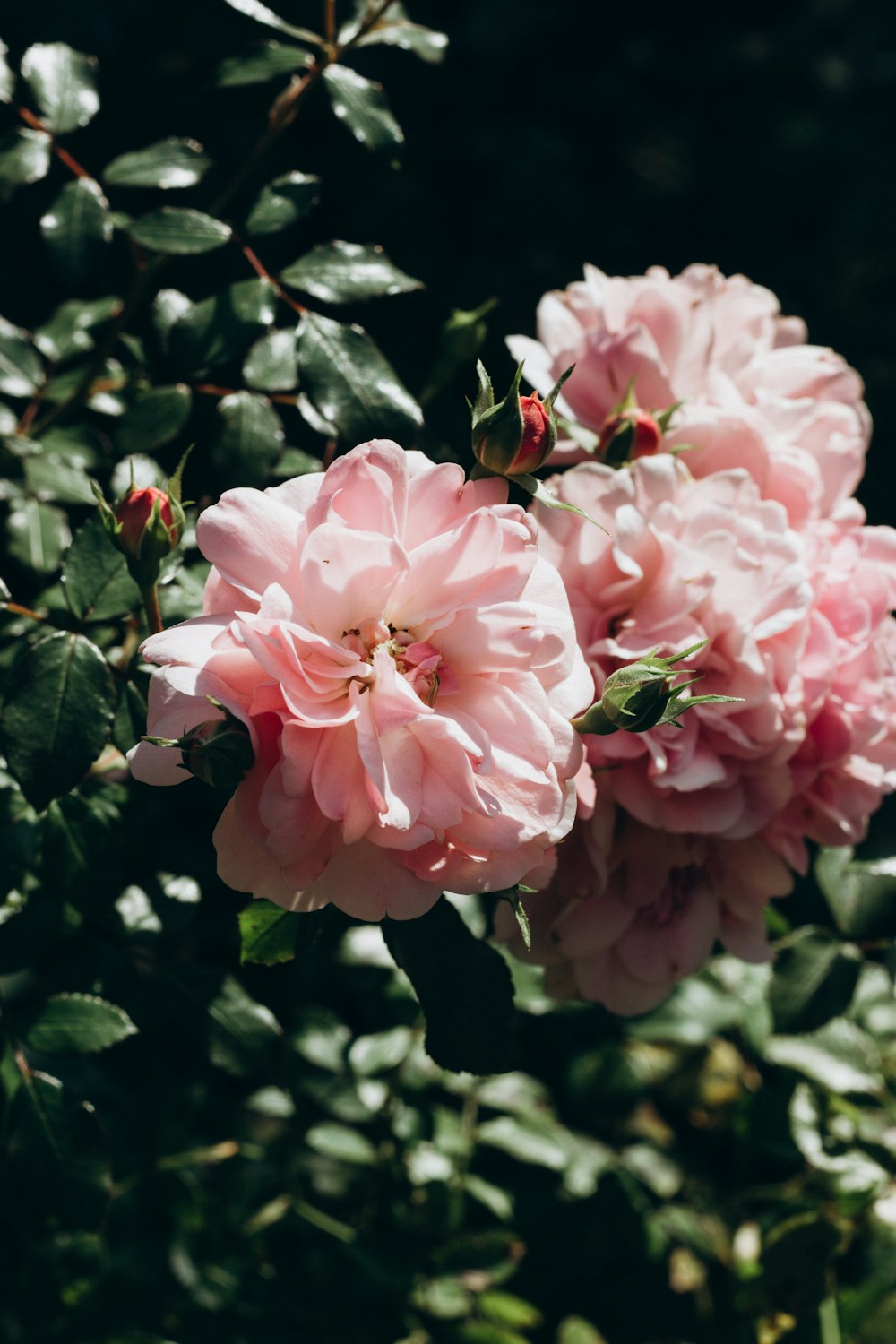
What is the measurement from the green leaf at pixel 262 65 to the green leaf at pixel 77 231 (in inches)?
5.9

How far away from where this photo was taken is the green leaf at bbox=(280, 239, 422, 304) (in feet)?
3.14

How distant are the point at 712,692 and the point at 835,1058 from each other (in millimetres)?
649

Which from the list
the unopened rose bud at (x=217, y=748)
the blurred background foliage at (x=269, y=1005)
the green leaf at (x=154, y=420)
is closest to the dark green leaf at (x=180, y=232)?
the blurred background foliage at (x=269, y=1005)

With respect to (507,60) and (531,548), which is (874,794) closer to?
(531,548)

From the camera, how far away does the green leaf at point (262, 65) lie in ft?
3.33

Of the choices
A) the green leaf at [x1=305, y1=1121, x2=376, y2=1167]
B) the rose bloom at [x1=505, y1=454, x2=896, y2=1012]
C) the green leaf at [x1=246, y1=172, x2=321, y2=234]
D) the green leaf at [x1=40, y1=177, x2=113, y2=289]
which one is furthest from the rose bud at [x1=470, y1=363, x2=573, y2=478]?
the green leaf at [x1=305, y1=1121, x2=376, y2=1167]

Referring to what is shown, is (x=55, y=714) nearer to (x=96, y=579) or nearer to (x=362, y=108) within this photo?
(x=96, y=579)

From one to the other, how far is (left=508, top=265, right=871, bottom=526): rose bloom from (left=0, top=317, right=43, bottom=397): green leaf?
1.61ft

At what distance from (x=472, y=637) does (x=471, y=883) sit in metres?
0.13

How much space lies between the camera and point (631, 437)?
0.86 m

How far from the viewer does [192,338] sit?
3.15 feet

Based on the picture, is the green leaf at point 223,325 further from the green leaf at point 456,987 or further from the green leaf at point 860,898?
the green leaf at point 860,898

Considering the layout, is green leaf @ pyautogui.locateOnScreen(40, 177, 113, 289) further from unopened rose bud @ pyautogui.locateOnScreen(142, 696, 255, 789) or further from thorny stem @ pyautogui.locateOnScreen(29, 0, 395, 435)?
unopened rose bud @ pyautogui.locateOnScreen(142, 696, 255, 789)

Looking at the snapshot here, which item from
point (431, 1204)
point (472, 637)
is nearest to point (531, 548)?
point (472, 637)
